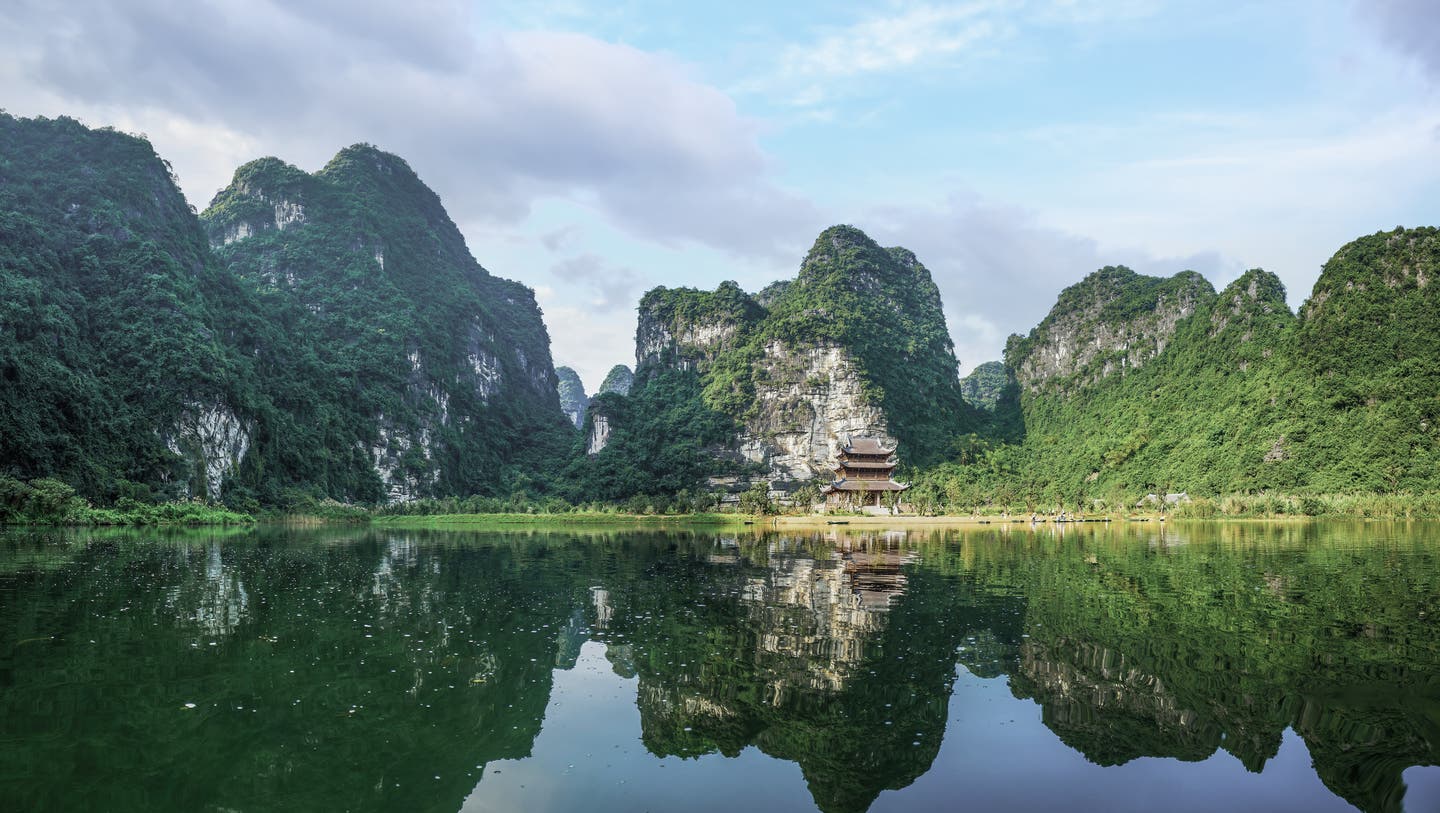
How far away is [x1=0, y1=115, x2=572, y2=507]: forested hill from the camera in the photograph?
3066 inches

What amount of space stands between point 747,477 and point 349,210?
112841 millimetres

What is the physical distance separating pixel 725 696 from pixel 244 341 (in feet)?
418

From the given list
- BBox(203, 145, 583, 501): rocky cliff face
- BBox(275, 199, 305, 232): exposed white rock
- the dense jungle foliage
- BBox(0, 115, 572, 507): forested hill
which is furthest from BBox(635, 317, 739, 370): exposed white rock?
BBox(275, 199, 305, 232): exposed white rock

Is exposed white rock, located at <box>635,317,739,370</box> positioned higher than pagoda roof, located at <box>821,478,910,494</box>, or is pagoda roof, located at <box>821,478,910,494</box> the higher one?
exposed white rock, located at <box>635,317,739,370</box>

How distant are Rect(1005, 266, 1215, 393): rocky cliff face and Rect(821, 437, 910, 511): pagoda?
68.1 m

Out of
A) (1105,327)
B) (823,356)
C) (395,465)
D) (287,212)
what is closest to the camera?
(823,356)

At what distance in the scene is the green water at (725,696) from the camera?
889cm

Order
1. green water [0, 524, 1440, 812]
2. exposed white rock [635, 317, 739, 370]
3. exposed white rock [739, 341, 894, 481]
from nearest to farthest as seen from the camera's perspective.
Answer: green water [0, 524, 1440, 812] → exposed white rock [739, 341, 894, 481] → exposed white rock [635, 317, 739, 370]

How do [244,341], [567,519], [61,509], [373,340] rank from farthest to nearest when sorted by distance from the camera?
1. [373,340]
2. [244,341]
3. [567,519]
4. [61,509]

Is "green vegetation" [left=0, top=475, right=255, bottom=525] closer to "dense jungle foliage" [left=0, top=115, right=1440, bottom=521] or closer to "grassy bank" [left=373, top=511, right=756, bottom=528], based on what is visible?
"dense jungle foliage" [left=0, top=115, right=1440, bottom=521]

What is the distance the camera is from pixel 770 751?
1032 cm

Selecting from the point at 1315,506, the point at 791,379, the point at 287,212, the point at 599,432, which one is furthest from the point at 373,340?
the point at 1315,506

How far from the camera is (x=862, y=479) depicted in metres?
90.7

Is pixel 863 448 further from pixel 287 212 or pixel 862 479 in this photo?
pixel 287 212
